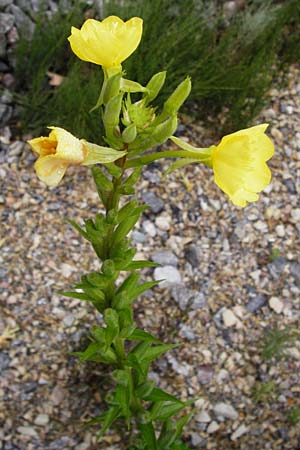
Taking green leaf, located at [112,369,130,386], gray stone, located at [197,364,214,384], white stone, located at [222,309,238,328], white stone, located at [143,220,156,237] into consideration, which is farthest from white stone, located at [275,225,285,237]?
green leaf, located at [112,369,130,386]

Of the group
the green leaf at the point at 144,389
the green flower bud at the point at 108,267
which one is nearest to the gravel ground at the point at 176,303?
the green leaf at the point at 144,389

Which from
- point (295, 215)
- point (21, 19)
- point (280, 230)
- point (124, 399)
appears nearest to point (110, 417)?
point (124, 399)

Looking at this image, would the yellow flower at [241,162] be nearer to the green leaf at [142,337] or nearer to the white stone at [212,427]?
the green leaf at [142,337]

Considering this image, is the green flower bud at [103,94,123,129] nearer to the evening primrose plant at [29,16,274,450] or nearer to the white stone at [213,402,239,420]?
the evening primrose plant at [29,16,274,450]

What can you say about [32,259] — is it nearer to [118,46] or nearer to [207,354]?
[207,354]

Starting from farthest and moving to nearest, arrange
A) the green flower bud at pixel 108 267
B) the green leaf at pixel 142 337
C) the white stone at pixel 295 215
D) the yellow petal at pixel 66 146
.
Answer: the white stone at pixel 295 215 < the green leaf at pixel 142 337 < the green flower bud at pixel 108 267 < the yellow petal at pixel 66 146

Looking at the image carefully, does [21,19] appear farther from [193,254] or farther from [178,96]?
[178,96]

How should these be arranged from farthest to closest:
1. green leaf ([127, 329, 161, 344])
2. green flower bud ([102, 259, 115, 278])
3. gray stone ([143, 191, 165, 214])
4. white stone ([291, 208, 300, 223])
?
1. white stone ([291, 208, 300, 223])
2. gray stone ([143, 191, 165, 214])
3. green leaf ([127, 329, 161, 344])
4. green flower bud ([102, 259, 115, 278])
